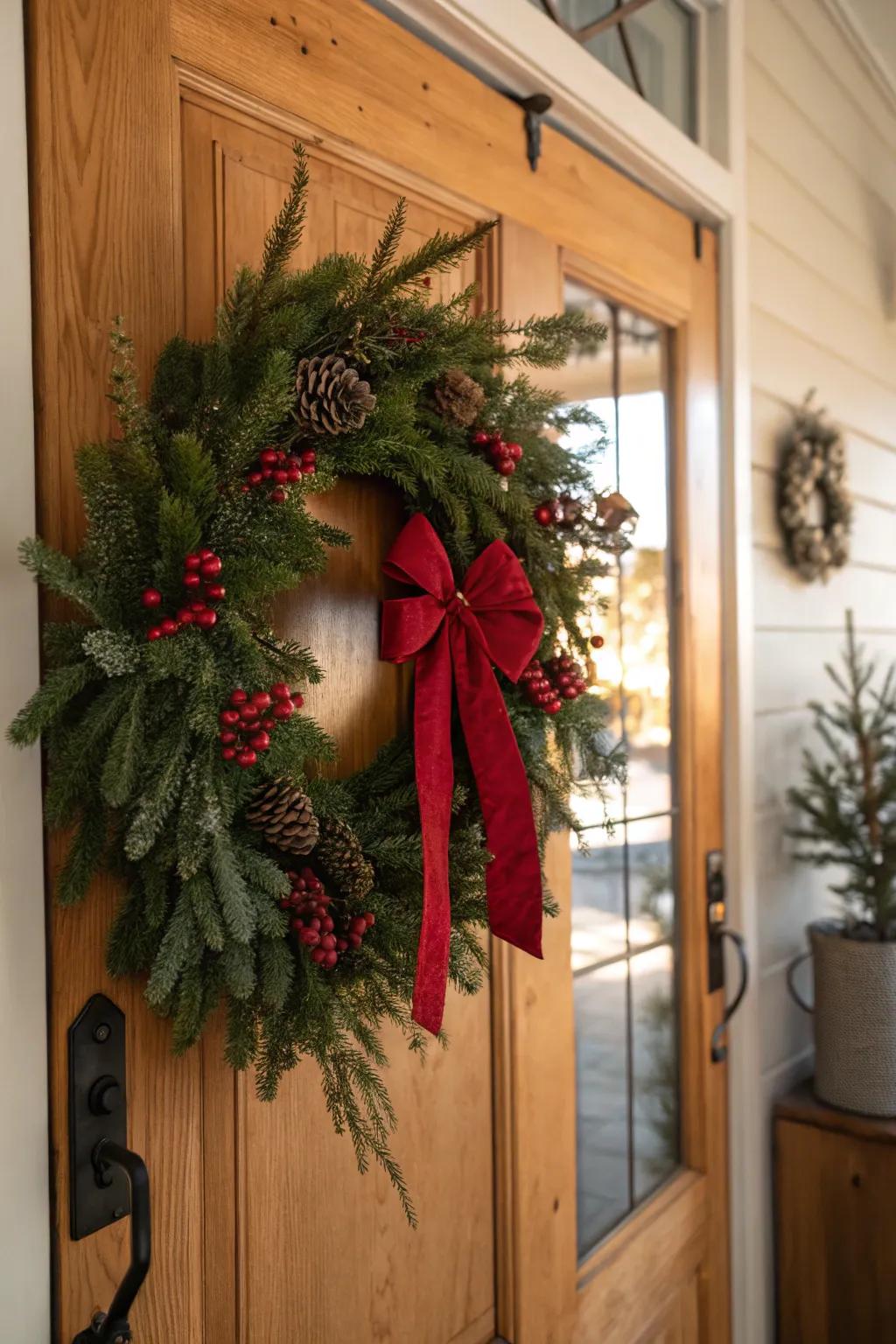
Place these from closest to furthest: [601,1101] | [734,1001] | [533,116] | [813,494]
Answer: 1. [533,116]
2. [601,1101]
3. [734,1001]
4. [813,494]

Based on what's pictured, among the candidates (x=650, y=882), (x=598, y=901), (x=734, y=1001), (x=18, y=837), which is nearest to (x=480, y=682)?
(x=18, y=837)

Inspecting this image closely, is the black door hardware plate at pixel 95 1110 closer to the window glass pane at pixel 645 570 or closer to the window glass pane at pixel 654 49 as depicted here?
the window glass pane at pixel 645 570

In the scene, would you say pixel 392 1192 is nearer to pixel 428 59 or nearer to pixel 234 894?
pixel 234 894

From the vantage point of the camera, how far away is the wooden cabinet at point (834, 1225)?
183 cm

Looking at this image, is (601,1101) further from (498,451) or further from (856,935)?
(498,451)

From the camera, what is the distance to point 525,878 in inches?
39.2

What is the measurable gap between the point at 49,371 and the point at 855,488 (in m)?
2.12

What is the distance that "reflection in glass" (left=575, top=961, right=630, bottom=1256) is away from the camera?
153cm

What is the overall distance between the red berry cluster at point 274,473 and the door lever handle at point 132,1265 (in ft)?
1.80

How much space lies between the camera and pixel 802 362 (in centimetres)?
223

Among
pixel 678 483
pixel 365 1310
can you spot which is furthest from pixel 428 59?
pixel 365 1310

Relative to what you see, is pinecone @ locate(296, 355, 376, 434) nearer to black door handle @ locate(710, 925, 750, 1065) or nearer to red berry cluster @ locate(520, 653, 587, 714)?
red berry cluster @ locate(520, 653, 587, 714)

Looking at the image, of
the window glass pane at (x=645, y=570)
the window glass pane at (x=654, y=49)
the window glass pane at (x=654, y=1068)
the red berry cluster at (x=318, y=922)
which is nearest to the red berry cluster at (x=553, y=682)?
the red berry cluster at (x=318, y=922)

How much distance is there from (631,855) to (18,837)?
107 centimetres
